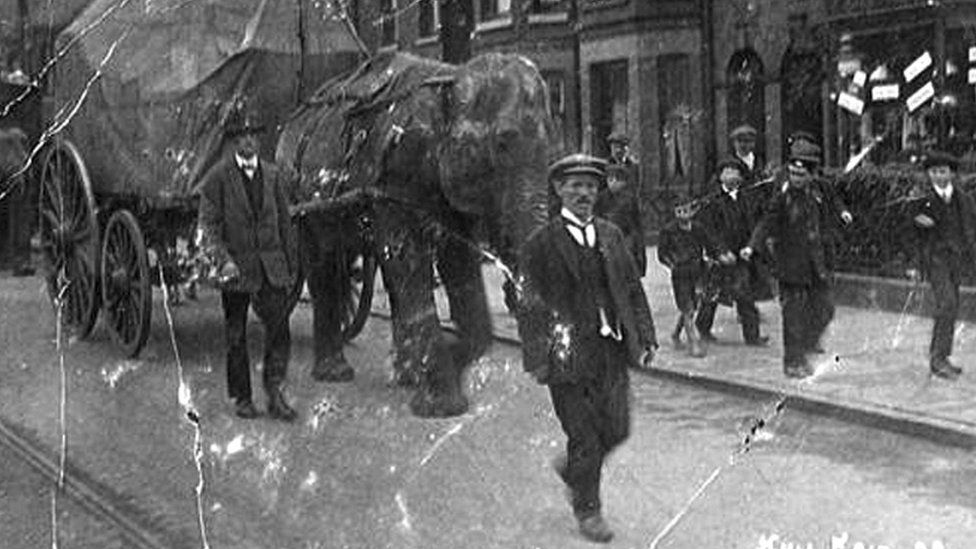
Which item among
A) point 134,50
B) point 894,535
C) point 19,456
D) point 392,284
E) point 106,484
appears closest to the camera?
point 894,535

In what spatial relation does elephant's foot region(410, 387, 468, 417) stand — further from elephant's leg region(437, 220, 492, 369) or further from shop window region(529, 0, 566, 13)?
shop window region(529, 0, 566, 13)

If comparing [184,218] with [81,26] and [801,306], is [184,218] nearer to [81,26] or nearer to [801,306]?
[81,26]

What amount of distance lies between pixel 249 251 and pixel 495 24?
1.21 meters

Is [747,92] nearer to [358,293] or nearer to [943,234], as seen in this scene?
[943,234]

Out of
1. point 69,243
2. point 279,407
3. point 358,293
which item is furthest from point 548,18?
point 69,243

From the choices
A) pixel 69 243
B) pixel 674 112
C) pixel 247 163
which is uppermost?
pixel 674 112

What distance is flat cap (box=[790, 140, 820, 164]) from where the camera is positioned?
174 cm

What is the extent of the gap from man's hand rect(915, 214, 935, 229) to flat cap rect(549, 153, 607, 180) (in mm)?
464

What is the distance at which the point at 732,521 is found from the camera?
232cm

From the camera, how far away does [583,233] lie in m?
2.16

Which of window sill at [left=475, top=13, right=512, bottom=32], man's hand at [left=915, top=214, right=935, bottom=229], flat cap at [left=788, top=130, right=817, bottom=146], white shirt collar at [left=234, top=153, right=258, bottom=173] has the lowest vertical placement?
man's hand at [left=915, top=214, right=935, bottom=229]

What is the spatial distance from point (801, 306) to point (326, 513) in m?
1.40

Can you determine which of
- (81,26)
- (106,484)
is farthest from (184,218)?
(106,484)

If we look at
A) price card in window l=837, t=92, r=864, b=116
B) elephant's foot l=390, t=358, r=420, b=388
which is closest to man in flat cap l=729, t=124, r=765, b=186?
price card in window l=837, t=92, r=864, b=116
